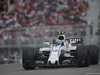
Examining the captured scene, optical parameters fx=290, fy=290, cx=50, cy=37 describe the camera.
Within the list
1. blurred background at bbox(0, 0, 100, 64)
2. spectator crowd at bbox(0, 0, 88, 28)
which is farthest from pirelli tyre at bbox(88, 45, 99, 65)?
spectator crowd at bbox(0, 0, 88, 28)

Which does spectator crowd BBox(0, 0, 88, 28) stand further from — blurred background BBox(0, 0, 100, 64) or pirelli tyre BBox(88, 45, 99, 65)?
pirelli tyre BBox(88, 45, 99, 65)

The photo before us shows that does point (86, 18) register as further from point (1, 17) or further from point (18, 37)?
point (1, 17)

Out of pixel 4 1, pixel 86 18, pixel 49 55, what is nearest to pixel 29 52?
pixel 49 55

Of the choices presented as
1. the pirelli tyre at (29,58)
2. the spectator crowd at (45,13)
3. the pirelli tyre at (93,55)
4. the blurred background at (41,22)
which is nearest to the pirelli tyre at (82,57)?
the pirelli tyre at (93,55)

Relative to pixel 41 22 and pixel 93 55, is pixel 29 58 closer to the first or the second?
pixel 93 55

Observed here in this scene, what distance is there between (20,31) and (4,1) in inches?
244

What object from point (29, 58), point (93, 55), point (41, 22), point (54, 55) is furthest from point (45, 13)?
point (54, 55)

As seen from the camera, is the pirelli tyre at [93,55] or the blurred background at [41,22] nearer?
the pirelli tyre at [93,55]

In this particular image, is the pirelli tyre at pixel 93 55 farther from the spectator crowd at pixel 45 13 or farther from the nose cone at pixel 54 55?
the spectator crowd at pixel 45 13

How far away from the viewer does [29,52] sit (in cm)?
1136

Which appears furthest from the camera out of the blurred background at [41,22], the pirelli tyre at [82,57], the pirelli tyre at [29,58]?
the blurred background at [41,22]

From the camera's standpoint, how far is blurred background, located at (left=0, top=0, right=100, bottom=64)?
67.2 ft

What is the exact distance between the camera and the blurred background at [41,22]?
20.5 metres

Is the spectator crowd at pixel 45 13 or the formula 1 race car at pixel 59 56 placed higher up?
the spectator crowd at pixel 45 13
